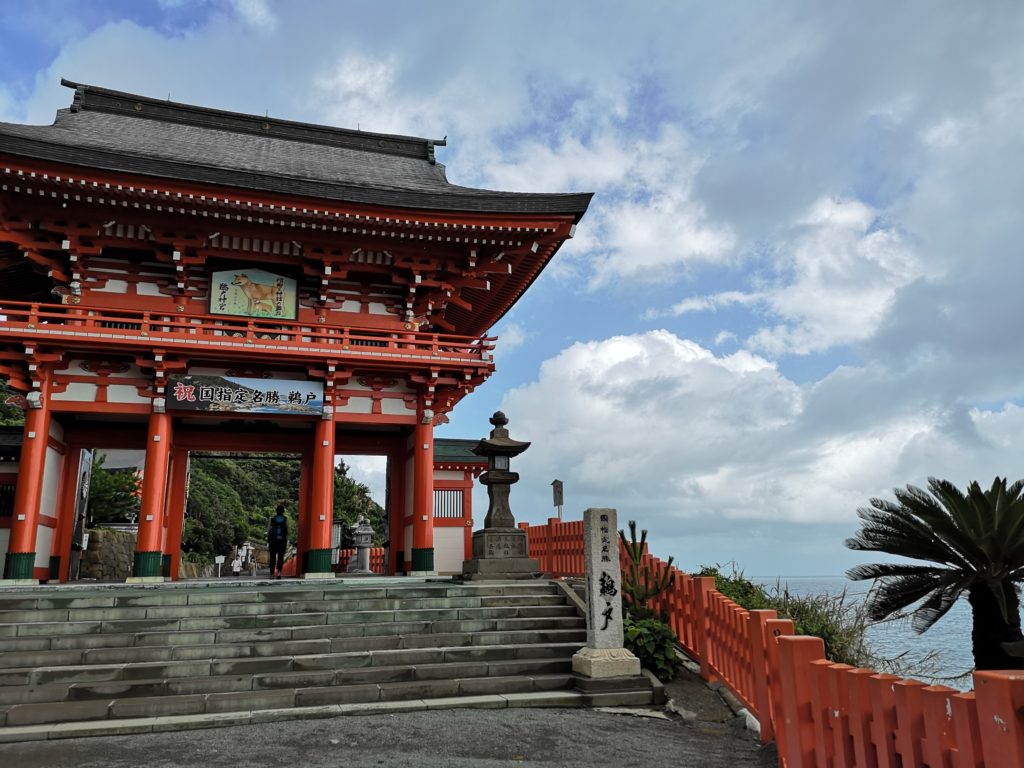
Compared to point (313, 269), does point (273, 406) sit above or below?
below

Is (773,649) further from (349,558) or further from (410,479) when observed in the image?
(349,558)

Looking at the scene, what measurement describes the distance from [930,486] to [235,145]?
1885cm

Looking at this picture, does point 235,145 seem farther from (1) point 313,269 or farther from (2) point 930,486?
(2) point 930,486

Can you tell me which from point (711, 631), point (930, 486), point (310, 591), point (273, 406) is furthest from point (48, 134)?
point (930, 486)

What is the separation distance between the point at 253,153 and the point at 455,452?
10048 mm

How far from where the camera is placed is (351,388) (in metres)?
15.4

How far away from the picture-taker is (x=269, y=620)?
9.59 meters

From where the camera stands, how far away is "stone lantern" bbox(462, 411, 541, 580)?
1219 centimetres

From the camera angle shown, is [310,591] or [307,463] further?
[307,463]

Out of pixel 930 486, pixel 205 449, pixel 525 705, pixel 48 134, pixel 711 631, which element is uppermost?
pixel 48 134

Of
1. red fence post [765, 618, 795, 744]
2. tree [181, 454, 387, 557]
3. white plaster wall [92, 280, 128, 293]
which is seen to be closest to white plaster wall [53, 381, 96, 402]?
white plaster wall [92, 280, 128, 293]

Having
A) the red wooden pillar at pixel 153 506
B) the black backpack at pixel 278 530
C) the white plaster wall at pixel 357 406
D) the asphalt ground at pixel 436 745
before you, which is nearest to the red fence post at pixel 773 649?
the asphalt ground at pixel 436 745

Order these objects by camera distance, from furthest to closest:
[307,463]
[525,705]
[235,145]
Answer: [235,145]
[307,463]
[525,705]

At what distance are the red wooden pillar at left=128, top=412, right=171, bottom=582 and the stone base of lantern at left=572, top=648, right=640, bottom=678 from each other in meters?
8.84
